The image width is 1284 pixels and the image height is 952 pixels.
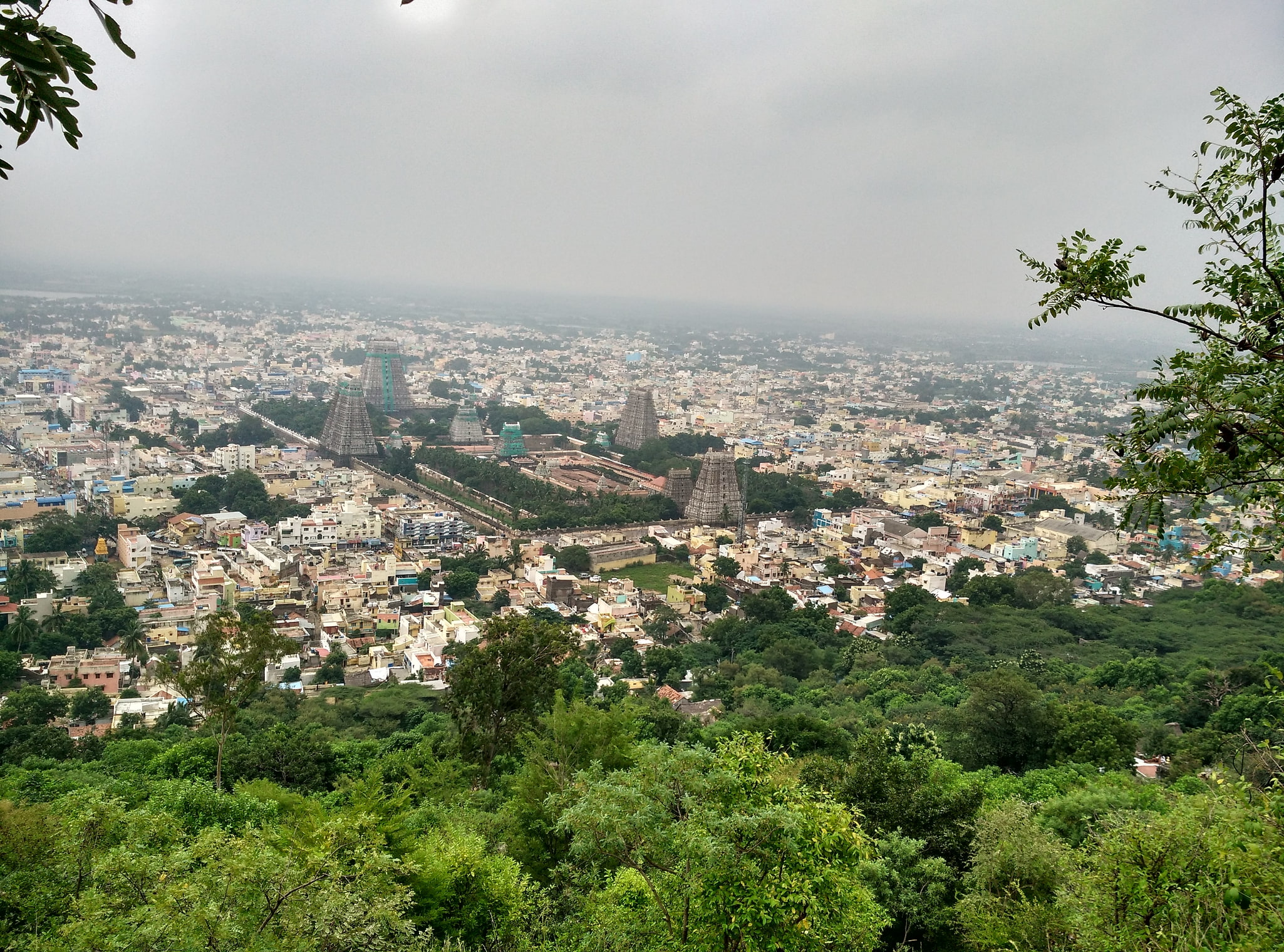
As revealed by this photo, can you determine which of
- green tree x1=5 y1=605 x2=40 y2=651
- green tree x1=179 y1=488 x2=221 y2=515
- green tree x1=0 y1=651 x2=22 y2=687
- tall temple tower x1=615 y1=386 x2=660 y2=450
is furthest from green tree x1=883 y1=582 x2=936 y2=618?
tall temple tower x1=615 y1=386 x2=660 y2=450

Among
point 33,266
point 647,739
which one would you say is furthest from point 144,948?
point 33,266

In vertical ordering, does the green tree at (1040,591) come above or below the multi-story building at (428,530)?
above

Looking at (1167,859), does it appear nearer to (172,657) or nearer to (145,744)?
(145,744)

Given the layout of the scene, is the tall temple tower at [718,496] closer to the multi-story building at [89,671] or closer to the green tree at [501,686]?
the multi-story building at [89,671]

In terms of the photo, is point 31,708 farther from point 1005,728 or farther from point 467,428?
point 467,428

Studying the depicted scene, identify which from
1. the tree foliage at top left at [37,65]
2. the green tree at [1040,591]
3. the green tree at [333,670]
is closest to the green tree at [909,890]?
Result: the tree foliage at top left at [37,65]

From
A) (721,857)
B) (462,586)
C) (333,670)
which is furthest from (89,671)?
(721,857)

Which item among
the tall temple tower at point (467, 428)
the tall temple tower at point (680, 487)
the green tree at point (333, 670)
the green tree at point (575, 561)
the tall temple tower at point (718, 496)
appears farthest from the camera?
the tall temple tower at point (467, 428)

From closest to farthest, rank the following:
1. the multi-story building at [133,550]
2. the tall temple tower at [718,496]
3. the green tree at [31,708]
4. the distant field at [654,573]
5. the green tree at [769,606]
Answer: the green tree at [31,708] → the green tree at [769,606] → the multi-story building at [133,550] → the distant field at [654,573] → the tall temple tower at [718,496]
